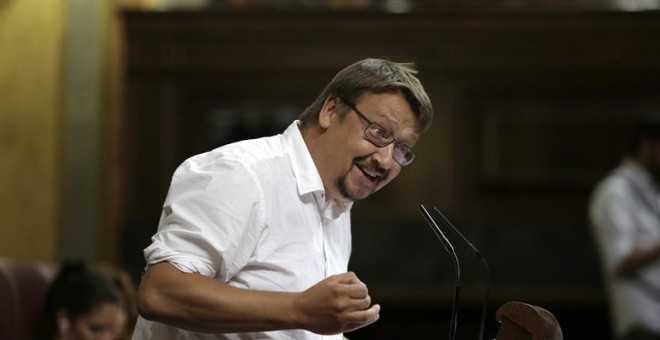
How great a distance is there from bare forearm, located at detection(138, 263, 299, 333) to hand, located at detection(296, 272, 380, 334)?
0.10ft

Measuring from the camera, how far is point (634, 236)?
5.96 meters

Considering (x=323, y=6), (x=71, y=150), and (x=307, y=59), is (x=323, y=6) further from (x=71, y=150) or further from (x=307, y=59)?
(x=71, y=150)

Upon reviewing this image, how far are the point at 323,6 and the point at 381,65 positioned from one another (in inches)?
181

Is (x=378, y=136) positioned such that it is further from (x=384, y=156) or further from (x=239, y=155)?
(x=239, y=155)

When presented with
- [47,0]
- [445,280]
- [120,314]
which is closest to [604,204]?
[445,280]

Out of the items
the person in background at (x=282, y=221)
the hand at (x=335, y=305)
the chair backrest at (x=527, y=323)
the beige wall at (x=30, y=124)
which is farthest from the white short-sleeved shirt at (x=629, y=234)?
the hand at (x=335, y=305)

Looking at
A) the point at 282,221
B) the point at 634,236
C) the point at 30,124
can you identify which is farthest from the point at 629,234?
the point at 282,221

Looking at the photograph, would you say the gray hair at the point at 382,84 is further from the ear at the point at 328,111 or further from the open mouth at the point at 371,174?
the open mouth at the point at 371,174

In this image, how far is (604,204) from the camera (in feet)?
19.6

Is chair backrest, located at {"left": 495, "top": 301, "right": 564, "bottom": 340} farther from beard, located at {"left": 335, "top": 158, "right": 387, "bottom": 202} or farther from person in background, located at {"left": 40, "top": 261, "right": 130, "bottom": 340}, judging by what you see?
person in background, located at {"left": 40, "top": 261, "right": 130, "bottom": 340}

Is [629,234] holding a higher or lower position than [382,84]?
lower

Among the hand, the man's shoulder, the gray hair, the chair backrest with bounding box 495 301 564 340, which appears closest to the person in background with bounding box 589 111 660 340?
the gray hair

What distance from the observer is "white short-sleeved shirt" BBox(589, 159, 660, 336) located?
5.85 metres

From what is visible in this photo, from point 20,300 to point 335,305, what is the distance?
2642mm
